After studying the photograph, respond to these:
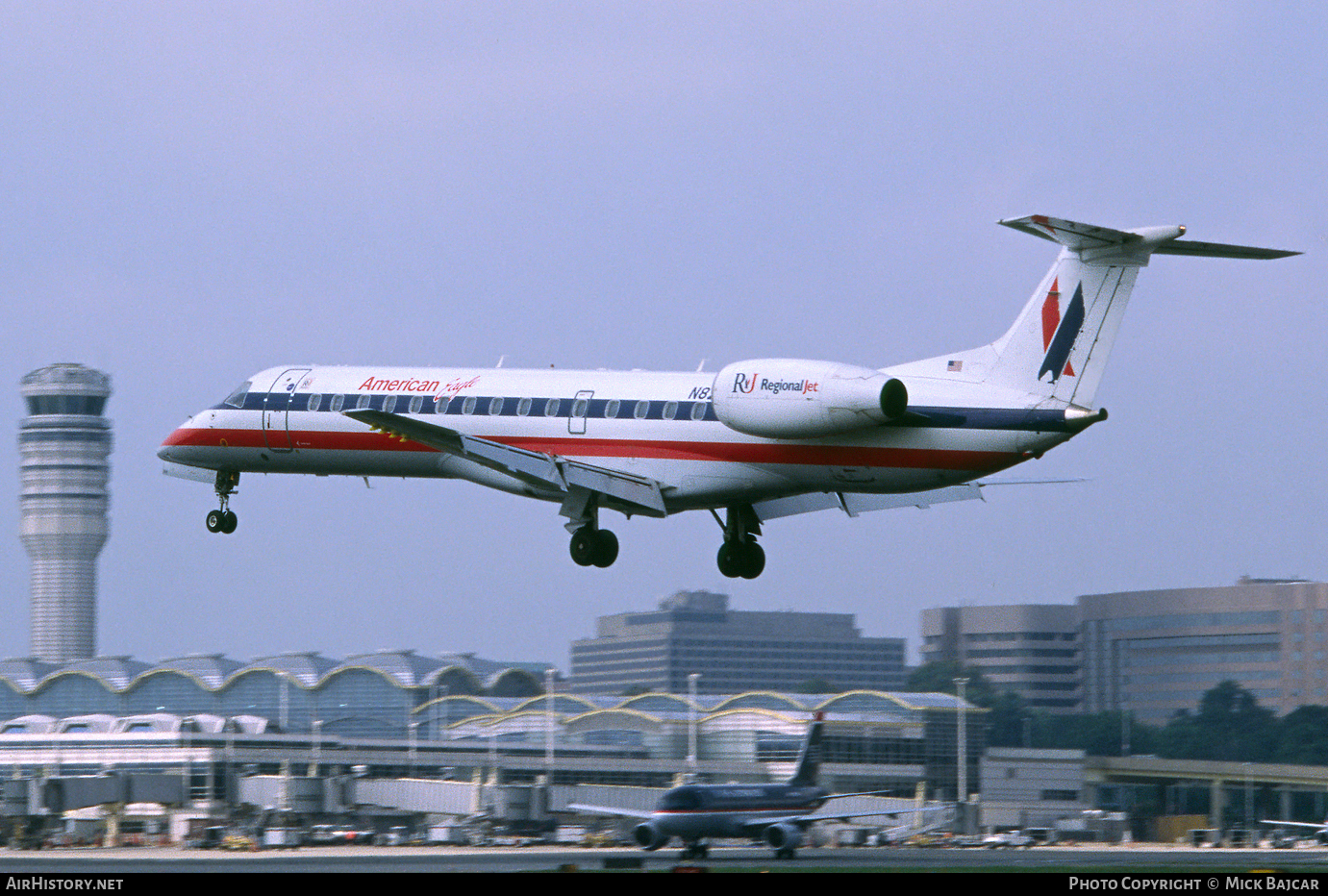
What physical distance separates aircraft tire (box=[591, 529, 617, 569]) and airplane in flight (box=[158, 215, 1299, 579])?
3cm

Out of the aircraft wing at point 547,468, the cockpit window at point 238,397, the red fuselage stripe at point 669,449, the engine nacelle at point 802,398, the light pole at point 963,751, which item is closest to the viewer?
the engine nacelle at point 802,398

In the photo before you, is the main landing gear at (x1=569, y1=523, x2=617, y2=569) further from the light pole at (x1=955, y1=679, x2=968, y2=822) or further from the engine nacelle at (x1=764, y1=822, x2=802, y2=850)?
the light pole at (x1=955, y1=679, x2=968, y2=822)

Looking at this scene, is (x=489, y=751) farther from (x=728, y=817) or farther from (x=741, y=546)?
(x=741, y=546)

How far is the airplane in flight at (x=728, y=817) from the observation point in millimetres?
42594

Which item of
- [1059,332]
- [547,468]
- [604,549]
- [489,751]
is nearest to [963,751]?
[489,751]

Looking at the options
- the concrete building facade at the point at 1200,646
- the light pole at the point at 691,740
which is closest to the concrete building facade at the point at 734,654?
the light pole at the point at 691,740

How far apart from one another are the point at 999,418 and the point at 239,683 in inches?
3964

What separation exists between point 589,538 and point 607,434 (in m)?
2.67

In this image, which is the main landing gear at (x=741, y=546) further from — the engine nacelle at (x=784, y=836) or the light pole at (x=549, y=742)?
the light pole at (x=549, y=742)

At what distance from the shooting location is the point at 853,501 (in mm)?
38062

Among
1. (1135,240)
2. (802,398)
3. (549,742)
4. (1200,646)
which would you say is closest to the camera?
(1135,240)

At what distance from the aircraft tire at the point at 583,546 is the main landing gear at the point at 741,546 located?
2.72m

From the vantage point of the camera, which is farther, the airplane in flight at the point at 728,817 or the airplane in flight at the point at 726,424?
the airplane in flight at the point at 728,817
